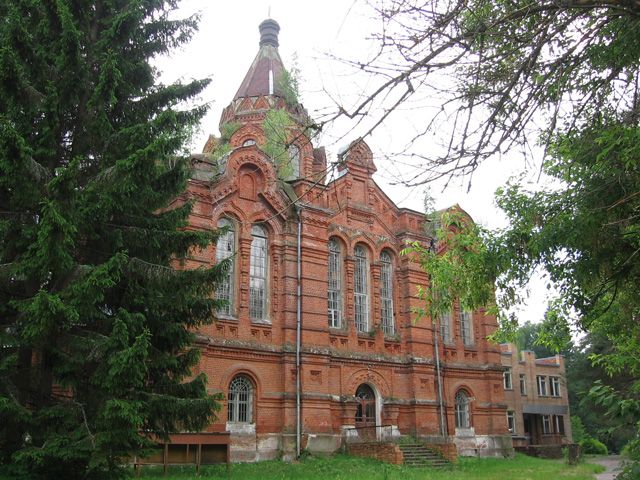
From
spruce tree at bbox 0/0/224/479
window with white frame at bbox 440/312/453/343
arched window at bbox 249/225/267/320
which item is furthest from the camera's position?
window with white frame at bbox 440/312/453/343

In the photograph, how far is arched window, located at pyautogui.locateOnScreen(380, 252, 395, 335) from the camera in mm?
24516

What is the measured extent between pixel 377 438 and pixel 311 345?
4277mm

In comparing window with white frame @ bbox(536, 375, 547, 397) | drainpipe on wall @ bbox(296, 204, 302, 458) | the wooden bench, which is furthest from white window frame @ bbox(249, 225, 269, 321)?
window with white frame @ bbox(536, 375, 547, 397)

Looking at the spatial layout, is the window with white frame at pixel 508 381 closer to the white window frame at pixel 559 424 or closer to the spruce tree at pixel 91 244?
the white window frame at pixel 559 424

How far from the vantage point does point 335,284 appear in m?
23.5

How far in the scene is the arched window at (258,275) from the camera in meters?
21.2

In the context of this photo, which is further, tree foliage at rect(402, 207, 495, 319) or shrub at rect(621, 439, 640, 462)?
tree foliage at rect(402, 207, 495, 319)

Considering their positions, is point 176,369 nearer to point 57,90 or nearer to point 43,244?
point 43,244

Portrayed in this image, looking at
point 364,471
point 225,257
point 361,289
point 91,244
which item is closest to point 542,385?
point 361,289

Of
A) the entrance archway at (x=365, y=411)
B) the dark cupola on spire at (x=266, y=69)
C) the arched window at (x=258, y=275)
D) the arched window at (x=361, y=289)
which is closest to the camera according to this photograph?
the arched window at (x=258, y=275)

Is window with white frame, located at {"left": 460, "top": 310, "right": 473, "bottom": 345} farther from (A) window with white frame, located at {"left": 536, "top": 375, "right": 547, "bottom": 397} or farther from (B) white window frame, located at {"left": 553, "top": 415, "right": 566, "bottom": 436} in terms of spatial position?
(B) white window frame, located at {"left": 553, "top": 415, "right": 566, "bottom": 436}

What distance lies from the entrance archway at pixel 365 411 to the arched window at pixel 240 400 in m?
4.14

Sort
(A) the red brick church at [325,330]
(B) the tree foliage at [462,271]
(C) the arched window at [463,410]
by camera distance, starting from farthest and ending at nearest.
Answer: (C) the arched window at [463,410], (A) the red brick church at [325,330], (B) the tree foliage at [462,271]

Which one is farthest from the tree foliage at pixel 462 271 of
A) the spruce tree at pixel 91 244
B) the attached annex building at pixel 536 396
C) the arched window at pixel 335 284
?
the attached annex building at pixel 536 396
